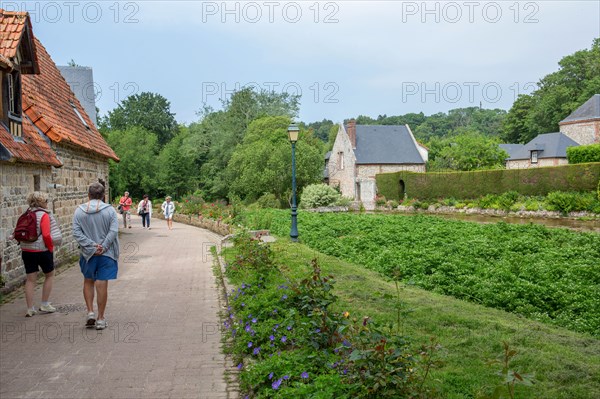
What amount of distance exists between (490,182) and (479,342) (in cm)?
3243

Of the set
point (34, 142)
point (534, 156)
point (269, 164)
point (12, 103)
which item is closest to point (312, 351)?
point (12, 103)

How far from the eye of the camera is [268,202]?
35.3m

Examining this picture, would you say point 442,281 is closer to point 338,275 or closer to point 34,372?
point 338,275

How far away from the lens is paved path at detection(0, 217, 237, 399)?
4.78 metres

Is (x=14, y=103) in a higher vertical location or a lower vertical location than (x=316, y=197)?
higher

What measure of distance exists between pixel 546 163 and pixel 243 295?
49696 mm

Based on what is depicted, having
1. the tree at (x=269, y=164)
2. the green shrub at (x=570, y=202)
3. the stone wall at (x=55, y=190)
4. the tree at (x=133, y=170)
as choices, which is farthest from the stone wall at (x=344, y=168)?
the stone wall at (x=55, y=190)

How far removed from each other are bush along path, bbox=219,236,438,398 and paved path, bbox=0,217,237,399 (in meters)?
0.40

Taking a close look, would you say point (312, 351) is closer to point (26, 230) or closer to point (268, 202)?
point (26, 230)

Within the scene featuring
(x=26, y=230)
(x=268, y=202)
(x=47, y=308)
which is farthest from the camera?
(x=268, y=202)

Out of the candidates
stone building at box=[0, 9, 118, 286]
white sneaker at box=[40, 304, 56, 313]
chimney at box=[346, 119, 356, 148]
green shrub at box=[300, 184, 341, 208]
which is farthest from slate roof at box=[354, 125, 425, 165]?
white sneaker at box=[40, 304, 56, 313]

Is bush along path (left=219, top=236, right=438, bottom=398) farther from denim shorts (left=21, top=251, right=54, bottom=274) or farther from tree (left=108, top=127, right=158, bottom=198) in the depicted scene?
tree (left=108, top=127, right=158, bottom=198)

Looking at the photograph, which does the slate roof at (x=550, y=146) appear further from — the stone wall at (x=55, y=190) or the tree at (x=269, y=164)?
the stone wall at (x=55, y=190)

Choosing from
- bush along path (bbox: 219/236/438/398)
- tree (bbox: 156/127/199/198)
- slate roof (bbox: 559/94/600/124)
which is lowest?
bush along path (bbox: 219/236/438/398)
